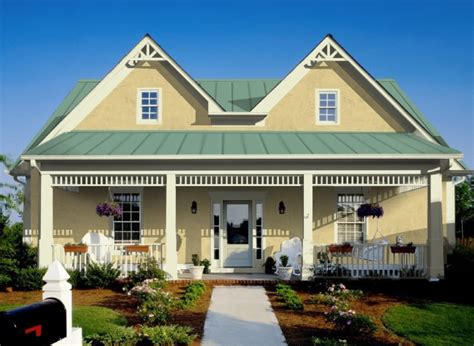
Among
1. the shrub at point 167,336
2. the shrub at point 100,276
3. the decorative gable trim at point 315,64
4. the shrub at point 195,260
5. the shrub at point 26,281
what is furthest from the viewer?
the decorative gable trim at point 315,64

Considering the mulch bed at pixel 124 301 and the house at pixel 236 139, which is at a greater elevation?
the house at pixel 236 139

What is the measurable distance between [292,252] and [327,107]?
5.14m

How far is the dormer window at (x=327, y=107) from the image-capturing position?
18514mm

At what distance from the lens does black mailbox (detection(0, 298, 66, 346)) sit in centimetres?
327

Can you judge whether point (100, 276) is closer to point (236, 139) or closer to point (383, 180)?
point (236, 139)

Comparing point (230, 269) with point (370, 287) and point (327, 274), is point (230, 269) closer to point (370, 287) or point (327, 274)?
point (327, 274)

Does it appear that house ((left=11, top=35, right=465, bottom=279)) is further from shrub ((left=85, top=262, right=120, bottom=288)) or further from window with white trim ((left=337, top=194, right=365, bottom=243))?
shrub ((left=85, top=262, right=120, bottom=288))

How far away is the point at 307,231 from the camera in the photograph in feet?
51.5

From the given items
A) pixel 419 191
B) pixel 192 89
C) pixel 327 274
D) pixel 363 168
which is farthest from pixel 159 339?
pixel 419 191

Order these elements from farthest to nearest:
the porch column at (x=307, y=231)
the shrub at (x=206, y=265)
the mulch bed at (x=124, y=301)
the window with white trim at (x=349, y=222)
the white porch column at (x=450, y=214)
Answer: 1. the white porch column at (x=450, y=214)
2. the window with white trim at (x=349, y=222)
3. the shrub at (x=206, y=265)
4. the porch column at (x=307, y=231)
5. the mulch bed at (x=124, y=301)

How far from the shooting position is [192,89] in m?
18.3

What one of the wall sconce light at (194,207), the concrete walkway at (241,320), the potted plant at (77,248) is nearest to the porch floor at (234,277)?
the concrete walkway at (241,320)

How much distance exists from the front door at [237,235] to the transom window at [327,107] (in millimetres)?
3963

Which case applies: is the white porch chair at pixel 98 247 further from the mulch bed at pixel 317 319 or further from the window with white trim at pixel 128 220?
the mulch bed at pixel 317 319
